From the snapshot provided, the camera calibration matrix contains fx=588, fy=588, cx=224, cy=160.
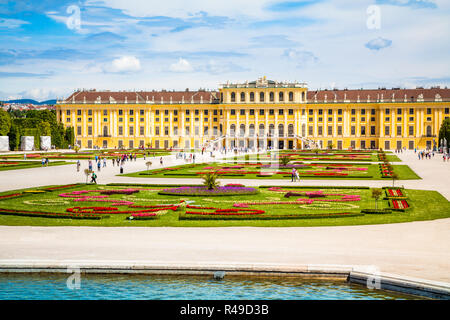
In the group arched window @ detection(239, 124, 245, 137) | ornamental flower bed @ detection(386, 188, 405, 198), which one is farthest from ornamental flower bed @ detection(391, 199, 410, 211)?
arched window @ detection(239, 124, 245, 137)

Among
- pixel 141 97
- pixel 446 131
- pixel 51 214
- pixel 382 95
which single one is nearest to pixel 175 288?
pixel 51 214

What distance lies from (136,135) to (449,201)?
3512 inches

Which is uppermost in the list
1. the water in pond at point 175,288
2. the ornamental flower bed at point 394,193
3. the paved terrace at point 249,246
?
the ornamental flower bed at point 394,193

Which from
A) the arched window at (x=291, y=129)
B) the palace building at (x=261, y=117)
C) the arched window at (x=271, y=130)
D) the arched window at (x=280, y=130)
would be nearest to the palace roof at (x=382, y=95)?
the palace building at (x=261, y=117)

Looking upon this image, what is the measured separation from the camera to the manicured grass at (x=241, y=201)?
748 inches

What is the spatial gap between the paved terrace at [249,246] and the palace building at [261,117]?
85579mm

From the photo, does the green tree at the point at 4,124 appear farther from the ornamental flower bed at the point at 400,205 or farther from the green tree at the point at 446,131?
the ornamental flower bed at the point at 400,205

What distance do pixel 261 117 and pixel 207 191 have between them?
265 ft

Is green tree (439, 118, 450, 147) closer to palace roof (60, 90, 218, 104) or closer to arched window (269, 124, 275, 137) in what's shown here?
arched window (269, 124, 275, 137)

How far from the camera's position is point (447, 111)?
103 metres

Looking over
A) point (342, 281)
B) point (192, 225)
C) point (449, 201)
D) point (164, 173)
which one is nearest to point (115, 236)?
point (192, 225)

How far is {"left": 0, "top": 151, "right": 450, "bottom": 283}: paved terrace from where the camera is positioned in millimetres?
13078

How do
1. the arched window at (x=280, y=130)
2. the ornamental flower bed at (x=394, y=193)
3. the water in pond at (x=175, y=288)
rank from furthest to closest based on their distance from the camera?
1. the arched window at (x=280, y=130)
2. the ornamental flower bed at (x=394, y=193)
3. the water in pond at (x=175, y=288)
